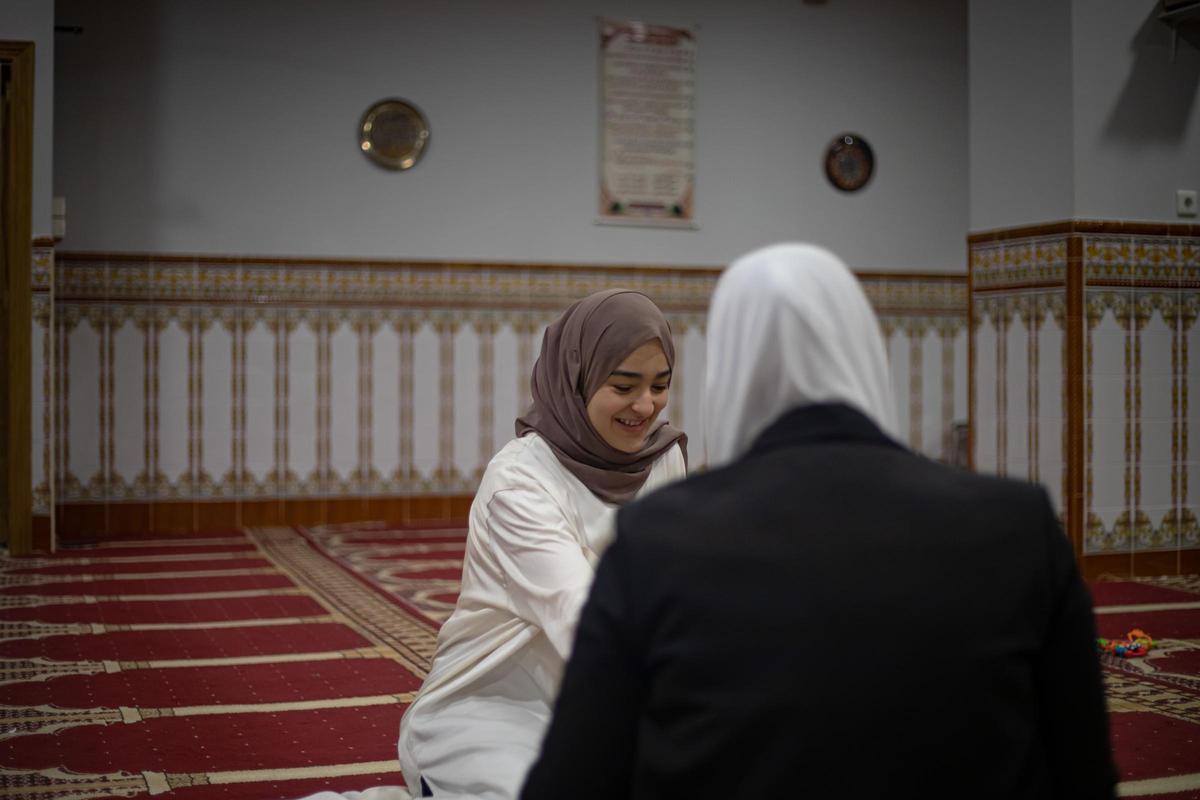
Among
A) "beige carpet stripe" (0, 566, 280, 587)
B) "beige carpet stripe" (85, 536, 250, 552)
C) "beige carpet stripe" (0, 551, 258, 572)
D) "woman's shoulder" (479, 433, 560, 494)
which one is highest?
"woman's shoulder" (479, 433, 560, 494)

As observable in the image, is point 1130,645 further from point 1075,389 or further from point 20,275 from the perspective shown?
point 20,275

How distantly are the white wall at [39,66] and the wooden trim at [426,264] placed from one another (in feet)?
2.48

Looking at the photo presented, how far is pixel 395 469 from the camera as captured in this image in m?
7.50

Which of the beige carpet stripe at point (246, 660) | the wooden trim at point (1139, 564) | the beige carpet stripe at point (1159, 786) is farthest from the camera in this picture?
the wooden trim at point (1139, 564)

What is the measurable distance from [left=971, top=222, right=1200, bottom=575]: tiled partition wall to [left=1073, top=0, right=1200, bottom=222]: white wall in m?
0.13

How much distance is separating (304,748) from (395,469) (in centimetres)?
446

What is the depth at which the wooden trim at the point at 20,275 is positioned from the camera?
609 centimetres

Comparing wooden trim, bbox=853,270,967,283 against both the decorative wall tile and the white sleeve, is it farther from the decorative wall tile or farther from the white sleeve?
the white sleeve

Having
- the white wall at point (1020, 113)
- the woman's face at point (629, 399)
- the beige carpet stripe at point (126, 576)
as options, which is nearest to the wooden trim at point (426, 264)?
the beige carpet stripe at point (126, 576)

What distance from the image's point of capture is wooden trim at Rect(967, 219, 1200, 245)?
5.39 meters

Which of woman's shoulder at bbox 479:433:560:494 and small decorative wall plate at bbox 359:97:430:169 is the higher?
small decorative wall plate at bbox 359:97:430:169

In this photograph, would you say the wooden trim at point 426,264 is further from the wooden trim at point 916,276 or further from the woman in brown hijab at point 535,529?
the woman in brown hijab at point 535,529

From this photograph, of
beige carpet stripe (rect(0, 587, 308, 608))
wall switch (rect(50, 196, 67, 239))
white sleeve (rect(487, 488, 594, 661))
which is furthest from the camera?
wall switch (rect(50, 196, 67, 239))

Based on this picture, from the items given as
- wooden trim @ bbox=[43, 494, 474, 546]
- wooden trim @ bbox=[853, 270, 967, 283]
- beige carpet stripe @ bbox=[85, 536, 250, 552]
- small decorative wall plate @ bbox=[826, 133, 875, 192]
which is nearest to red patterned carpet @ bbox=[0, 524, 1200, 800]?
beige carpet stripe @ bbox=[85, 536, 250, 552]
